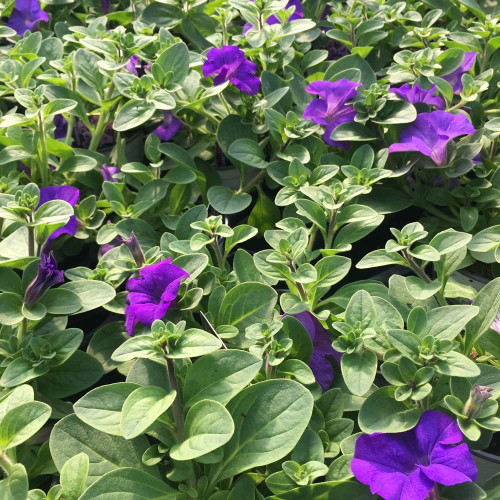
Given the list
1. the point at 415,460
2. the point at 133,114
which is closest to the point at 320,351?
the point at 415,460

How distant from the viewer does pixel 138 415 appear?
2.71 ft

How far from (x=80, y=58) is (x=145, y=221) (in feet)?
1.54

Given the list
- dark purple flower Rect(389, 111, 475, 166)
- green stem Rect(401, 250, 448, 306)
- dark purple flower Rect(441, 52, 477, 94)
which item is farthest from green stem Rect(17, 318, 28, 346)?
dark purple flower Rect(441, 52, 477, 94)

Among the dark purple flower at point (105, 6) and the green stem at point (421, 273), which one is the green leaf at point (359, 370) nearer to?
the green stem at point (421, 273)

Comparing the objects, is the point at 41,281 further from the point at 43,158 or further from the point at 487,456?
the point at 487,456

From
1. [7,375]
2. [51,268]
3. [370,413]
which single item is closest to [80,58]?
[51,268]

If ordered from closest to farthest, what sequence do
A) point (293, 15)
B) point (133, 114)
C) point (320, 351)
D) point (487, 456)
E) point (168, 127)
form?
point (487, 456) < point (320, 351) < point (133, 114) < point (168, 127) < point (293, 15)

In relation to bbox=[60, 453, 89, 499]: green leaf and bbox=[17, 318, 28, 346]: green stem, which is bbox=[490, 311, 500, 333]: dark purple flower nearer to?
bbox=[60, 453, 89, 499]: green leaf

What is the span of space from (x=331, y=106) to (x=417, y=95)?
19 cm

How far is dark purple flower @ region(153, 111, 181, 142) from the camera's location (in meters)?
1.42

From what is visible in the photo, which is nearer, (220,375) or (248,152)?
(220,375)

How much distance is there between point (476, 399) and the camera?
0.81 meters

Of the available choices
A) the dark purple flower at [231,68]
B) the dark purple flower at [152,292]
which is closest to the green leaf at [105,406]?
the dark purple flower at [152,292]

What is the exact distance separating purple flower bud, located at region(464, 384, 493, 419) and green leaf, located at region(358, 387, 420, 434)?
0.23 feet
